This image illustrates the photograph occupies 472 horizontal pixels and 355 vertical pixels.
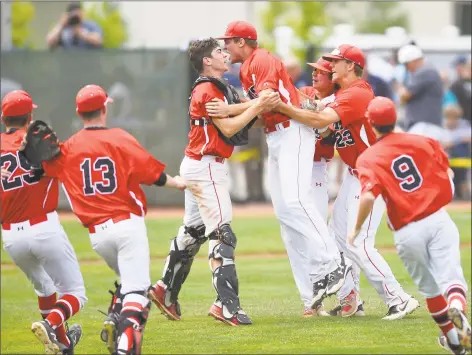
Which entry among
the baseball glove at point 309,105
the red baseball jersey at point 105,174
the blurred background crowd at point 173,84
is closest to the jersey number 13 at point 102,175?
the red baseball jersey at point 105,174

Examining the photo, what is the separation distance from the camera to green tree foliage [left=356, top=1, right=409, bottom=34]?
33969 millimetres

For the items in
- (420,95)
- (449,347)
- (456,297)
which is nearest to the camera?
(456,297)

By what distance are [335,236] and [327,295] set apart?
2.90 feet

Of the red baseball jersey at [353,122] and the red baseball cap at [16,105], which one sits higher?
the red baseball cap at [16,105]

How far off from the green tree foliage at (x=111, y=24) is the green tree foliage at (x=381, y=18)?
769cm

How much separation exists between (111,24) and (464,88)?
664 inches

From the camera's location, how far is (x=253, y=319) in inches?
377

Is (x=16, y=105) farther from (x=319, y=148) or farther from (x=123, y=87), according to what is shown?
(x=123, y=87)

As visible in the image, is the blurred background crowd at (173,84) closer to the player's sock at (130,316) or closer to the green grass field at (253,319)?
the green grass field at (253,319)

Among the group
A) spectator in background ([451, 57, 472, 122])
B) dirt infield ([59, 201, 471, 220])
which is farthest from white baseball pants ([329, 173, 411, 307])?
spectator in background ([451, 57, 472, 122])

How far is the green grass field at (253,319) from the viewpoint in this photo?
8.04m

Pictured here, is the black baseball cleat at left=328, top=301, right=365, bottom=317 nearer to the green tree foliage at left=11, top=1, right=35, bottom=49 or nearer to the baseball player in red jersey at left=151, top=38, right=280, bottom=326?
the baseball player in red jersey at left=151, top=38, right=280, bottom=326

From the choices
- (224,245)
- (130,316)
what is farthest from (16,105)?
(224,245)

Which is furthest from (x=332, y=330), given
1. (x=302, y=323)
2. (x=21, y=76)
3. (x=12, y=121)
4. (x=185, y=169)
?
(x=21, y=76)
